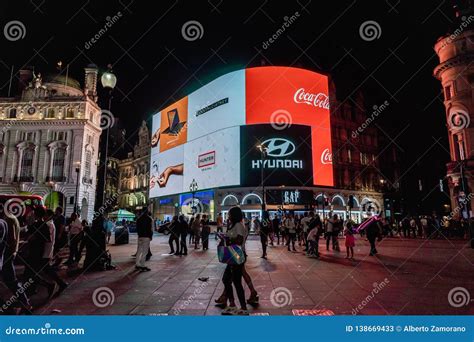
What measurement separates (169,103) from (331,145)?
29805 mm

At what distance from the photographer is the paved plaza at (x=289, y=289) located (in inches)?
219

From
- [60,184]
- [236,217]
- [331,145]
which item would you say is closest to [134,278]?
[236,217]

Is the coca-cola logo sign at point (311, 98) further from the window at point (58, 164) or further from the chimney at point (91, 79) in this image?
the window at point (58, 164)

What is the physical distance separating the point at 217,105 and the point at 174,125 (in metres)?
11.2

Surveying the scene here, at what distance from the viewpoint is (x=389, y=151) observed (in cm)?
5581

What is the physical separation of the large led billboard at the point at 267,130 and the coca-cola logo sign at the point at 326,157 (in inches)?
2.5

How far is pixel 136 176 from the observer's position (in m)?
69.5

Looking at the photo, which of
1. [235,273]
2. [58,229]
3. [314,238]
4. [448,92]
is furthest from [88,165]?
[235,273]

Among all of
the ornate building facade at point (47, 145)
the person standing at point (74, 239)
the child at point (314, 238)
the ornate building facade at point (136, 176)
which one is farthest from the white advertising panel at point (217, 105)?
the person standing at point (74, 239)

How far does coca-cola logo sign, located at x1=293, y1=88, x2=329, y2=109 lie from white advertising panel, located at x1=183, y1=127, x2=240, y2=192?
8712 millimetres

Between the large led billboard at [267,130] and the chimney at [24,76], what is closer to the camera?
the large led billboard at [267,130]

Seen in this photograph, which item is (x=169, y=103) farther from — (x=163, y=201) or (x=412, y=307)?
(x=412, y=307)

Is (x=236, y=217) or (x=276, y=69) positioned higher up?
(x=276, y=69)

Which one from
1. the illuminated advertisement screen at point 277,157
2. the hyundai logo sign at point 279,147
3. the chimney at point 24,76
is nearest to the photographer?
the illuminated advertisement screen at point 277,157
